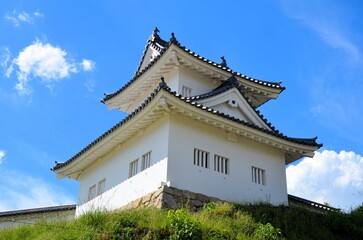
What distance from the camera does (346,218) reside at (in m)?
14.9

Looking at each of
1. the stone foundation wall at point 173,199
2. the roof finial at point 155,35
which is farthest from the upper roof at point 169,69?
the stone foundation wall at point 173,199

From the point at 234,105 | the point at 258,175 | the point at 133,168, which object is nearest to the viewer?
the point at 133,168

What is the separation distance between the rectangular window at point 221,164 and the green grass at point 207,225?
1.97 meters

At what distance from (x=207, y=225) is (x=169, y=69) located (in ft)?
28.5

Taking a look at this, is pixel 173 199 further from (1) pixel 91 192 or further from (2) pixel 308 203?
(2) pixel 308 203

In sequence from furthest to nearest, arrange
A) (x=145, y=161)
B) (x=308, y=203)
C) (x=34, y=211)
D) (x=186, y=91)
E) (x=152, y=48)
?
(x=34, y=211)
(x=152, y=48)
(x=308, y=203)
(x=186, y=91)
(x=145, y=161)

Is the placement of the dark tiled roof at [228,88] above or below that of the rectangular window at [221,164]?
above

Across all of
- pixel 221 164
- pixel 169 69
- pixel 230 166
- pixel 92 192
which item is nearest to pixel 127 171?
pixel 92 192

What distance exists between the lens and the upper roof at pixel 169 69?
1759cm

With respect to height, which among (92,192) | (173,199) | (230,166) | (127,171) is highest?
(230,166)

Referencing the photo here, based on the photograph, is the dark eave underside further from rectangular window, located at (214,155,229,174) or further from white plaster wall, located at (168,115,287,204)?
rectangular window, located at (214,155,229,174)

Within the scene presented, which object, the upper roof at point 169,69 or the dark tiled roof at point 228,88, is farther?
the upper roof at point 169,69

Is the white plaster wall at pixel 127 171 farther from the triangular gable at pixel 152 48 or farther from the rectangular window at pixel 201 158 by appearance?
the triangular gable at pixel 152 48

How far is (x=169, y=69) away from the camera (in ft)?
60.4
